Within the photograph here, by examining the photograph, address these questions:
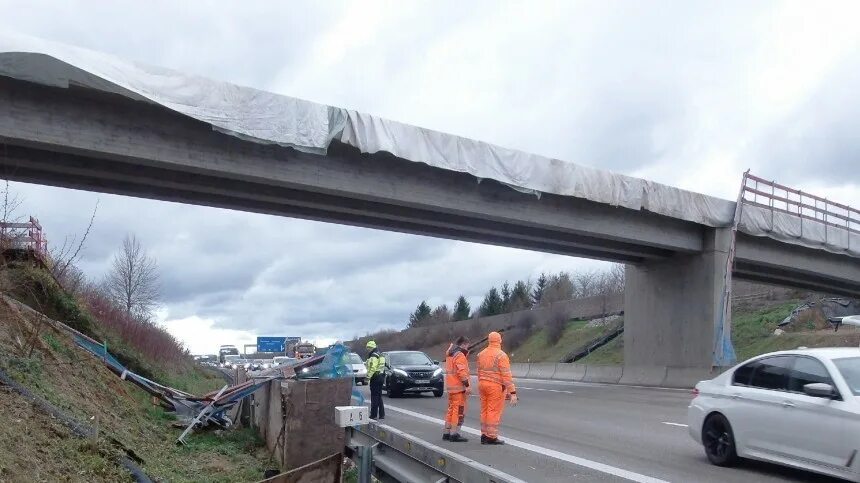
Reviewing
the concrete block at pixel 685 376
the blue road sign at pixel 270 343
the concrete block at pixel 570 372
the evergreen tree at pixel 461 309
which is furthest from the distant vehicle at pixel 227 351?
the concrete block at pixel 685 376

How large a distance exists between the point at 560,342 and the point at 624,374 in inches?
1154

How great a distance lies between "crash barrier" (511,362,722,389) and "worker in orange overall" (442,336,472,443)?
53.1 feet

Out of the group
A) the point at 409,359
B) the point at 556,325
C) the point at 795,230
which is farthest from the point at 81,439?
the point at 556,325

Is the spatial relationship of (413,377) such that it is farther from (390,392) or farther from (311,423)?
(311,423)

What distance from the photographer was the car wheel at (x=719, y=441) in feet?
31.2

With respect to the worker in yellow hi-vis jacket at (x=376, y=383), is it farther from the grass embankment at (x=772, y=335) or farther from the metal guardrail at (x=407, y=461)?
the grass embankment at (x=772, y=335)

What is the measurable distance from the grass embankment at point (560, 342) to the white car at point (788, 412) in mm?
45897

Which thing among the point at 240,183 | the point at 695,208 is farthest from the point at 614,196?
the point at 240,183

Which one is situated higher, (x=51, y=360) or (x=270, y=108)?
(x=270, y=108)

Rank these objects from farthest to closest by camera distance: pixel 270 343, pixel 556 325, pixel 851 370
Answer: pixel 270 343 → pixel 556 325 → pixel 851 370

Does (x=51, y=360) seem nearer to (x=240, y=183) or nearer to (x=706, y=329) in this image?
(x=240, y=183)

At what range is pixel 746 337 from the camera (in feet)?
144

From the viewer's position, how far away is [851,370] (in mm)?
8391

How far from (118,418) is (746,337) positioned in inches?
1547
